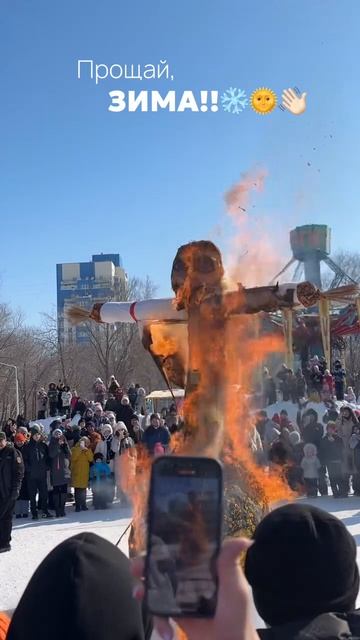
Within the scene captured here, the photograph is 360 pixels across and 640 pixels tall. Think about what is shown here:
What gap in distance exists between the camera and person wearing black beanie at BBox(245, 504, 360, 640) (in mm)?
1560

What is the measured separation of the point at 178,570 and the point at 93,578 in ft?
0.66

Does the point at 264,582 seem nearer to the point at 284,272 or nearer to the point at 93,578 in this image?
the point at 93,578

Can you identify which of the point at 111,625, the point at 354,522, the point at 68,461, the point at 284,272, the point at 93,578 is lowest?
the point at 354,522

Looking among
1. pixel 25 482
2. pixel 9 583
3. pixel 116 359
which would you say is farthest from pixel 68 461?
pixel 116 359

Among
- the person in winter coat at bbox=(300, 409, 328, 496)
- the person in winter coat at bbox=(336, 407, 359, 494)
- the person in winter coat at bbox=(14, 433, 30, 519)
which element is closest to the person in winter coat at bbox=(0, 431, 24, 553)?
the person in winter coat at bbox=(14, 433, 30, 519)

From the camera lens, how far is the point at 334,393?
66.4ft

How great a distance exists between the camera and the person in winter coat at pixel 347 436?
12.3 metres

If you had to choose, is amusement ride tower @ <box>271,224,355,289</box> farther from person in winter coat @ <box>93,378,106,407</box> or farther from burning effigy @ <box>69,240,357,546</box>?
burning effigy @ <box>69,240,357,546</box>

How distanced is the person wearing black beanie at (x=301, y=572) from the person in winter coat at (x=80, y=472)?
10976 millimetres

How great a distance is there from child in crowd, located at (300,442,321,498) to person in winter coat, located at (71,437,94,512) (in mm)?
4222

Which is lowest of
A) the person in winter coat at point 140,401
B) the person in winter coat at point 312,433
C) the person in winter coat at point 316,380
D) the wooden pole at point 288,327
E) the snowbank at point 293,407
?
the person in winter coat at point 312,433

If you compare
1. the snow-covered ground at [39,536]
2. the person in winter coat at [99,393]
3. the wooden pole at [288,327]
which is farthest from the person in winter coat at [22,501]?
the person in winter coat at [99,393]

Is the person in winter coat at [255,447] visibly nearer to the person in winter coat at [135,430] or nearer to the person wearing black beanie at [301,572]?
the person wearing black beanie at [301,572]

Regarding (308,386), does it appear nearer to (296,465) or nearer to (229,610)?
(296,465)
